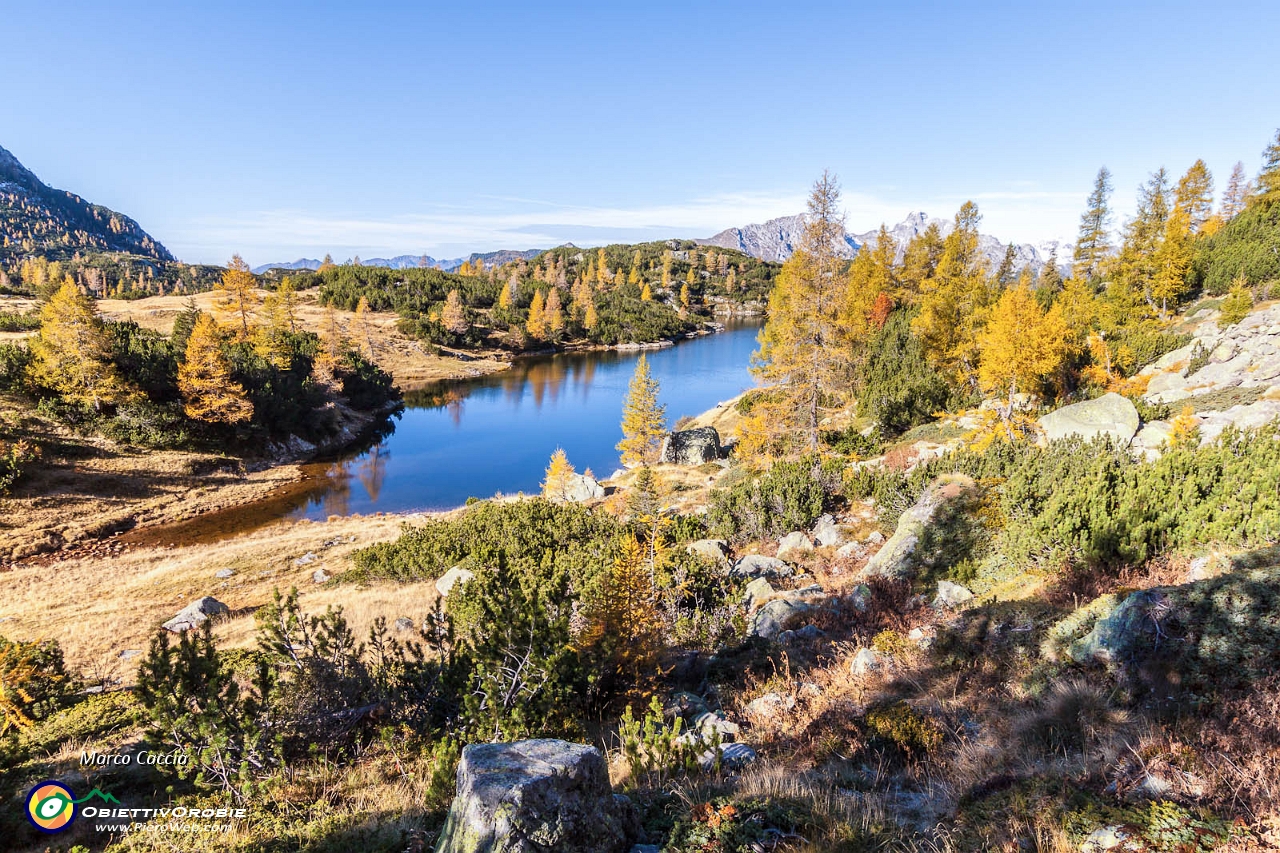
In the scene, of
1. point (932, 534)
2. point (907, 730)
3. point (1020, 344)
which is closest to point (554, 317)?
point (1020, 344)

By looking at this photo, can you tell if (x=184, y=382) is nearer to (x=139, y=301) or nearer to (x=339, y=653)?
(x=339, y=653)

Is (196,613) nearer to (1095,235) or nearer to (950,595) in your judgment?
(950,595)

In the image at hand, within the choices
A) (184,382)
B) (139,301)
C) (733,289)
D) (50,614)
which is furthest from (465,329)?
(733,289)

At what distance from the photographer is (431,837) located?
400 centimetres

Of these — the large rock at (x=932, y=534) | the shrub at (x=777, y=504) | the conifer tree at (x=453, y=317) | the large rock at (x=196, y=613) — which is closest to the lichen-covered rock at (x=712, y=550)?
the shrub at (x=777, y=504)

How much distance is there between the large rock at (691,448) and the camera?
3431cm

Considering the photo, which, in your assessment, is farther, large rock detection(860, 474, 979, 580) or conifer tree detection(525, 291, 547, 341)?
conifer tree detection(525, 291, 547, 341)

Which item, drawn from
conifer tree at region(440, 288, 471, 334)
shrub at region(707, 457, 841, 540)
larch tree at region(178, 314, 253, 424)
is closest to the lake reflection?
larch tree at region(178, 314, 253, 424)

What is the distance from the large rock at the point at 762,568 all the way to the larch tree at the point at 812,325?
1104 centimetres

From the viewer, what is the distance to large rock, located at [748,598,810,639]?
30.5 feet

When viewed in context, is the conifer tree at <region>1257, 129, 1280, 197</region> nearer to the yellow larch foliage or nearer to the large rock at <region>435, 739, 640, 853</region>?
the yellow larch foliage

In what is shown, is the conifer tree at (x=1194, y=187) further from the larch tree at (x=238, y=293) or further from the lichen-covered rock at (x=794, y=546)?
the larch tree at (x=238, y=293)

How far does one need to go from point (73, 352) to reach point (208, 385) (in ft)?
20.3

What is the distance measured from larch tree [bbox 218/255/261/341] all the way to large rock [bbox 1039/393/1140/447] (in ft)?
180
